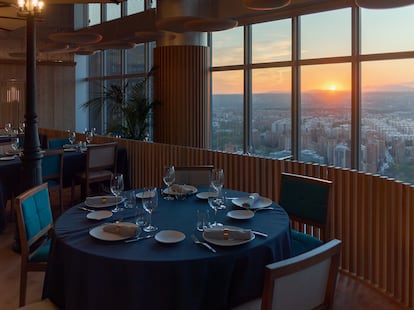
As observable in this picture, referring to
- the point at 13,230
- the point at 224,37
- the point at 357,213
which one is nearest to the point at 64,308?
the point at 357,213

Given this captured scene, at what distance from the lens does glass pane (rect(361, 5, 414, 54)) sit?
17.6 feet

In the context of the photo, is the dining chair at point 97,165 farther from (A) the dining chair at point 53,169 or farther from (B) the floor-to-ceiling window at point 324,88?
(B) the floor-to-ceiling window at point 324,88

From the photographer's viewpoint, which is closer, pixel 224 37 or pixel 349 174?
pixel 349 174

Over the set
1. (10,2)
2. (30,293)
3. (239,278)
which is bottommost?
(30,293)

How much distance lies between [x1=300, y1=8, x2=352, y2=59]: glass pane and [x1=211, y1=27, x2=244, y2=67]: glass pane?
145 centimetres

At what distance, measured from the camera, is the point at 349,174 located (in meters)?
3.43

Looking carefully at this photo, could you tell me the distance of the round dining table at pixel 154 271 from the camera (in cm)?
188

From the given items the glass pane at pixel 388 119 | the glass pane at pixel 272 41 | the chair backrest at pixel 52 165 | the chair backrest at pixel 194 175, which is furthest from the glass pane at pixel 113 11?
the chair backrest at pixel 194 175

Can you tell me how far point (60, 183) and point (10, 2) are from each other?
2.18 meters

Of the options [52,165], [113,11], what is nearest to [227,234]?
[52,165]

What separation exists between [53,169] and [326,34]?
446 centimetres

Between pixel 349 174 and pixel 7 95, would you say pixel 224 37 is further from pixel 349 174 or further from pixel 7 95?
pixel 7 95

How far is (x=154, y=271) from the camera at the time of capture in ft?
6.16

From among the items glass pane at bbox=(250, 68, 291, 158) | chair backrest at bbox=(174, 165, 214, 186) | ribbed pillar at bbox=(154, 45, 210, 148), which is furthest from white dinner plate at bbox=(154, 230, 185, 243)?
ribbed pillar at bbox=(154, 45, 210, 148)
